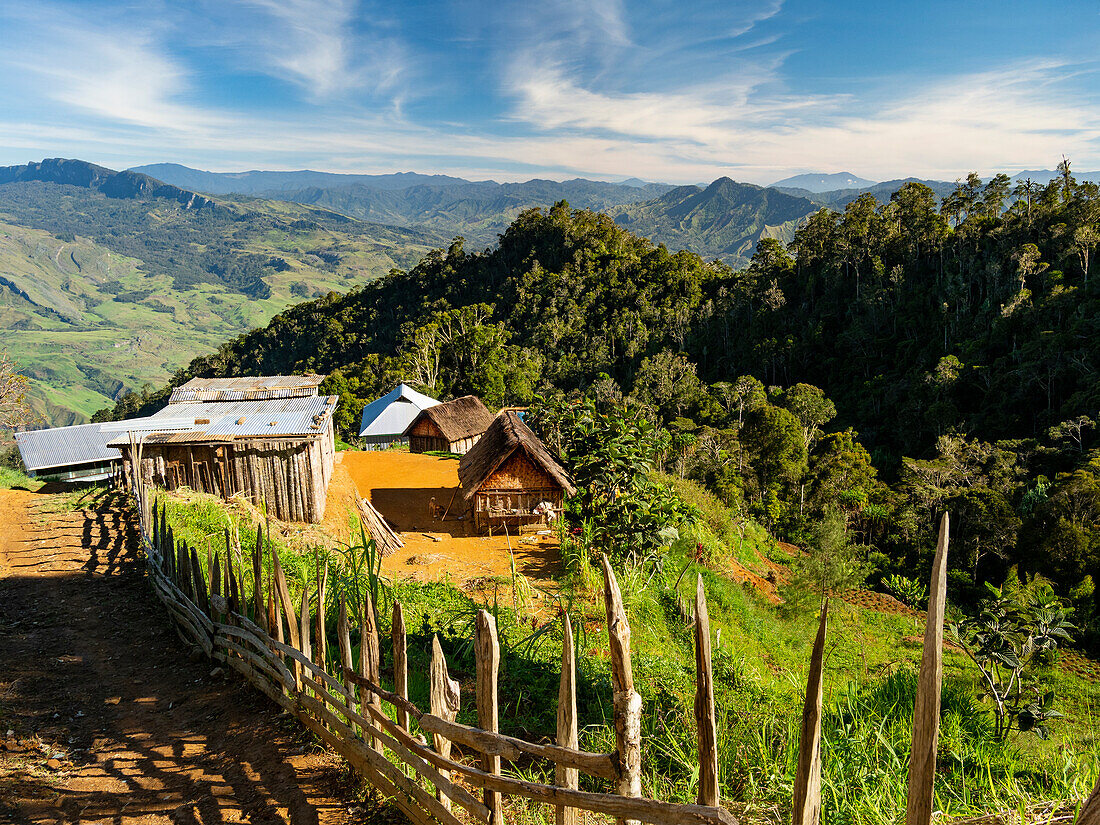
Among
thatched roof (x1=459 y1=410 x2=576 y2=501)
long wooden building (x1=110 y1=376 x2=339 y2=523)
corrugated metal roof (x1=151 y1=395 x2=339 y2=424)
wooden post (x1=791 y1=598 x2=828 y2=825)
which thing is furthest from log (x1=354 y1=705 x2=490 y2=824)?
corrugated metal roof (x1=151 y1=395 x2=339 y2=424)

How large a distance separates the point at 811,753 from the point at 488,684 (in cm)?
123

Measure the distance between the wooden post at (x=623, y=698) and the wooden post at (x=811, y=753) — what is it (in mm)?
456

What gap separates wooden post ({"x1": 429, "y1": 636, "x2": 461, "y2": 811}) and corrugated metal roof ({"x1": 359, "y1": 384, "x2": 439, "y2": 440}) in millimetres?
22748

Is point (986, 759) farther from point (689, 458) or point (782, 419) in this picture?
point (782, 419)

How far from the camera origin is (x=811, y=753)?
143 centimetres

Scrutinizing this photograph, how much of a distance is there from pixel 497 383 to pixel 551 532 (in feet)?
91.1

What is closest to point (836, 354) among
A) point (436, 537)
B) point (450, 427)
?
point (450, 427)

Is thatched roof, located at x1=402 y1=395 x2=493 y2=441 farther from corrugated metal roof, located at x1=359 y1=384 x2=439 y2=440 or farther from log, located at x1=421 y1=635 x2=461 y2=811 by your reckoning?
log, located at x1=421 y1=635 x2=461 y2=811

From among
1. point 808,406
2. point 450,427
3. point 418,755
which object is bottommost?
point 808,406

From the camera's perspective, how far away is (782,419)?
93.3 feet

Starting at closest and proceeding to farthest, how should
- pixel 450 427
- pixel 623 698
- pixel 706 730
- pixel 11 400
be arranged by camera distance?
pixel 706 730 → pixel 623 698 → pixel 11 400 → pixel 450 427

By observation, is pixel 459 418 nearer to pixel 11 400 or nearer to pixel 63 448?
pixel 63 448

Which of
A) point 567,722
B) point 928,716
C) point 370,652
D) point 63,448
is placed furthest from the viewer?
point 63,448

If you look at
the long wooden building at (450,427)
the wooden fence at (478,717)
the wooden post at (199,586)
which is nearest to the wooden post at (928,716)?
the wooden fence at (478,717)
